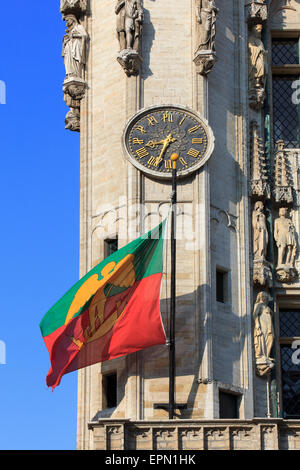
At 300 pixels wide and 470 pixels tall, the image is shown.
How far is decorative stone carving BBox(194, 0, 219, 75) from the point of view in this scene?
42.7 meters

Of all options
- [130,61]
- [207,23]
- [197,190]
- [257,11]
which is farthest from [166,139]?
[257,11]

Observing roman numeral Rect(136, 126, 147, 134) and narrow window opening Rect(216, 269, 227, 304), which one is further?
roman numeral Rect(136, 126, 147, 134)

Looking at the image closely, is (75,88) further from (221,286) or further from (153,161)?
(221,286)

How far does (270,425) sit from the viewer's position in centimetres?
3634

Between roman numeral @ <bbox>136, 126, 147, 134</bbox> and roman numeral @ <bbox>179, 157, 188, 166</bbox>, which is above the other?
roman numeral @ <bbox>136, 126, 147, 134</bbox>

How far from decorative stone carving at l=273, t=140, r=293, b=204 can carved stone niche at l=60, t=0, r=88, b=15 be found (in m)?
7.38

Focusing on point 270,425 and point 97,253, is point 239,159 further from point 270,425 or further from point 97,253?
point 270,425

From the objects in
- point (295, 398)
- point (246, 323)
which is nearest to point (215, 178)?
point (246, 323)

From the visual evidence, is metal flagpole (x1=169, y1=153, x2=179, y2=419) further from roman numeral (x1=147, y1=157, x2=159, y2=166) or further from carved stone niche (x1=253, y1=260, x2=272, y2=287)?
carved stone niche (x1=253, y1=260, x2=272, y2=287)

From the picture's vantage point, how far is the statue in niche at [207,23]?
42.9 meters

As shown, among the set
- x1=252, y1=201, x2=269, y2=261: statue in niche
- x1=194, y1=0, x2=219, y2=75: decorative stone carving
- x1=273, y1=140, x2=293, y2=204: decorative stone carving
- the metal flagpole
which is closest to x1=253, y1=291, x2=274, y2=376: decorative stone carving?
x1=252, y1=201, x2=269, y2=261: statue in niche

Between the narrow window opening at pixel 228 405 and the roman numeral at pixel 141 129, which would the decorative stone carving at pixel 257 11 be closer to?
the roman numeral at pixel 141 129

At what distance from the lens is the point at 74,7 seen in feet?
147

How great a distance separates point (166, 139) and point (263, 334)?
6.30 metres
